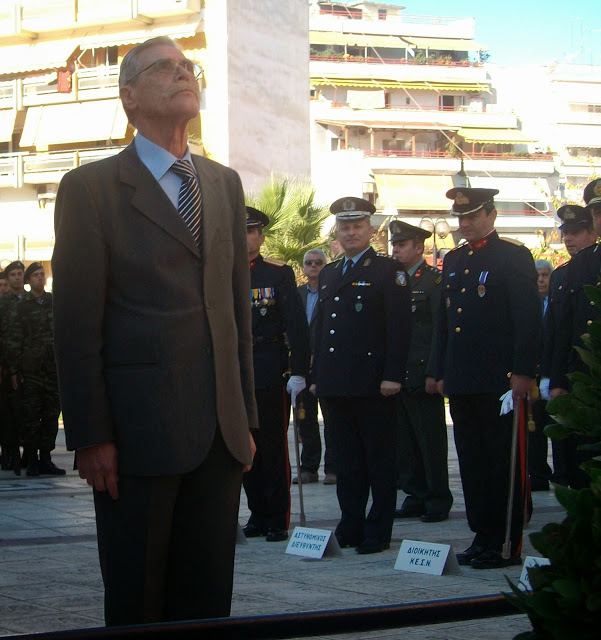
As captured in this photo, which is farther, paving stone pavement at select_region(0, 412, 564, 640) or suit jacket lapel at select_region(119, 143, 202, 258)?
paving stone pavement at select_region(0, 412, 564, 640)

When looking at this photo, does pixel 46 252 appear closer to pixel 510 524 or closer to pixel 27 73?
pixel 27 73

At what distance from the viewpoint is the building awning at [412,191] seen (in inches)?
2768

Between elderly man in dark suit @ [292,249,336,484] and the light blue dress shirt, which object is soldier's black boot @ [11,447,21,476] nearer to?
elderly man in dark suit @ [292,249,336,484]

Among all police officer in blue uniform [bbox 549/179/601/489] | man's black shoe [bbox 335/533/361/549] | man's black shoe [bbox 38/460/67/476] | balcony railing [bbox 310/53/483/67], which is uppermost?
balcony railing [bbox 310/53/483/67]

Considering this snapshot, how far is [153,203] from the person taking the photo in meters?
3.60

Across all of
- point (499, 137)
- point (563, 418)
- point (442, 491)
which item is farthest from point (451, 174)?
point (563, 418)

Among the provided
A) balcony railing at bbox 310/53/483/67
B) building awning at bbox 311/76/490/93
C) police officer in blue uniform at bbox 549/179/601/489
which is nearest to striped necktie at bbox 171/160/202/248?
police officer in blue uniform at bbox 549/179/601/489

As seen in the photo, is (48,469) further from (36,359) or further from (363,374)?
(363,374)

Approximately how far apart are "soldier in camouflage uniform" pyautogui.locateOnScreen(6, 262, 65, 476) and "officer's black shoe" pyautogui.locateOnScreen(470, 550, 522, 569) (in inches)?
266

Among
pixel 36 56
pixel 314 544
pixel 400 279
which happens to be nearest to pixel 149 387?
pixel 314 544

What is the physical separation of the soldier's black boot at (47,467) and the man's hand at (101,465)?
989cm

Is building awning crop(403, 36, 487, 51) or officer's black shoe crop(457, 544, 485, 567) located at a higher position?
building awning crop(403, 36, 487, 51)

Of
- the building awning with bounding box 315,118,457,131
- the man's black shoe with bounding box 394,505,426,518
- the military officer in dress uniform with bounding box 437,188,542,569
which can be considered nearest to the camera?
the military officer in dress uniform with bounding box 437,188,542,569

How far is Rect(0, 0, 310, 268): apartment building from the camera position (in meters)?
45.0
